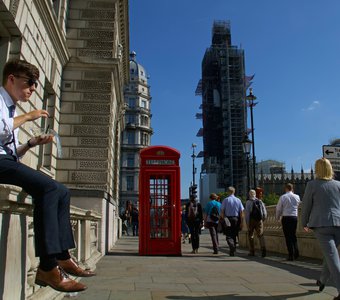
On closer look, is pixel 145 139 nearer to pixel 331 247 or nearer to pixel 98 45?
pixel 98 45

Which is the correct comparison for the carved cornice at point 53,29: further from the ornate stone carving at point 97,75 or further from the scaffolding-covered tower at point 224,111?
the scaffolding-covered tower at point 224,111

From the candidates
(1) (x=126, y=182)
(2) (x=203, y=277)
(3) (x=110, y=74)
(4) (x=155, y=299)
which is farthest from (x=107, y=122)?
(1) (x=126, y=182)

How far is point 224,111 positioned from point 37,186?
87314 mm

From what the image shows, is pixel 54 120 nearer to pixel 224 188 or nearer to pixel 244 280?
pixel 244 280

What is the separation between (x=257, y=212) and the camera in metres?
12.1

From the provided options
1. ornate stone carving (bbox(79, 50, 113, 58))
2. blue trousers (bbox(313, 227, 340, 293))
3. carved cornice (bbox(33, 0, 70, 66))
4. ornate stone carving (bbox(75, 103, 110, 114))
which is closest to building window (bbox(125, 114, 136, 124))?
ornate stone carving (bbox(79, 50, 113, 58))

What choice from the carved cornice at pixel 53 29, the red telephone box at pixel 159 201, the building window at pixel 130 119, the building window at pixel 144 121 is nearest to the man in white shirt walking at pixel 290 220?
the red telephone box at pixel 159 201

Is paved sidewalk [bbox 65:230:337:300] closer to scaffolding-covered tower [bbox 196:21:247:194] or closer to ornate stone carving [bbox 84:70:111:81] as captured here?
ornate stone carving [bbox 84:70:111:81]

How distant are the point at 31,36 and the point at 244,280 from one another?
22.9 feet

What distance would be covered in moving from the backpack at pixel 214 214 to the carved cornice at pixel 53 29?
22.3 ft

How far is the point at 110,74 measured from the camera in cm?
1498

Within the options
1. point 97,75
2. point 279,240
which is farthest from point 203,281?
point 97,75

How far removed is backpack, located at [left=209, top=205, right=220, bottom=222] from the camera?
519 inches

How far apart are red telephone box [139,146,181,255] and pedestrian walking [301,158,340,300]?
6.34 metres
